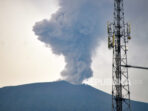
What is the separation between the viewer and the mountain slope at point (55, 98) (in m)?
139

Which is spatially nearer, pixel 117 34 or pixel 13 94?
pixel 117 34

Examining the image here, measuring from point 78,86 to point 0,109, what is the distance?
60660 millimetres

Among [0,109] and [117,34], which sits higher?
[117,34]

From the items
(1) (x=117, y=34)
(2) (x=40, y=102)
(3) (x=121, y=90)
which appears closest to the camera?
(3) (x=121, y=90)

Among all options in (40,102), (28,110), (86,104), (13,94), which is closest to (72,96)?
(86,104)

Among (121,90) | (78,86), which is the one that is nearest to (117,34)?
(121,90)

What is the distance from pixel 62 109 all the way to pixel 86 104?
2075 cm

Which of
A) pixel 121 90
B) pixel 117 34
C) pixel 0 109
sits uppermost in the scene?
pixel 117 34

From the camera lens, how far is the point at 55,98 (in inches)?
5851

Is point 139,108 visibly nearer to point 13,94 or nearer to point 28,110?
point 28,110

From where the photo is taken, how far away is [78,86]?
163m

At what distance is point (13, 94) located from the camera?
15800cm

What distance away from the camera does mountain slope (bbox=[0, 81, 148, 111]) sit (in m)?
139

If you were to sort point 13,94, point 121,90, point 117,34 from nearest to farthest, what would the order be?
point 121,90 < point 117,34 < point 13,94
